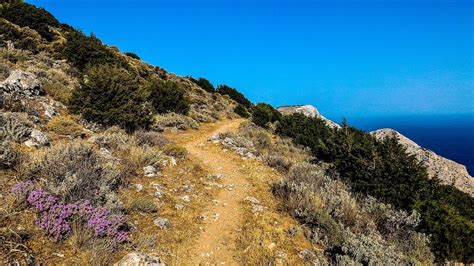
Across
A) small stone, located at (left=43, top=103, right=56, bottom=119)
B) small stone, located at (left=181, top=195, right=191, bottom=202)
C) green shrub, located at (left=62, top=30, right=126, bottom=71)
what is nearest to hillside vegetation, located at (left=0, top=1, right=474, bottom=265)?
small stone, located at (left=181, top=195, right=191, bottom=202)

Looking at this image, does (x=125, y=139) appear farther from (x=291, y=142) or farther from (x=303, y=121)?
(x=303, y=121)

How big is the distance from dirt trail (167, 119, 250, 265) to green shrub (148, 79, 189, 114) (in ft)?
22.0

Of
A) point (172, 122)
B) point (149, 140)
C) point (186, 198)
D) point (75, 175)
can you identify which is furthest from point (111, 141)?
point (172, 122)

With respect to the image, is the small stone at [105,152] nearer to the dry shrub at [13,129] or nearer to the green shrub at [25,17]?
the dry shrub at [13,129]

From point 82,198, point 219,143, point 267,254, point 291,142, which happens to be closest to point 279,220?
point 267,254

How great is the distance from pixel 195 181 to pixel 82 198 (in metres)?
3.72

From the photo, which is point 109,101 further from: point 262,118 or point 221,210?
point 262,118

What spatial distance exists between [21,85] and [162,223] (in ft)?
27.5

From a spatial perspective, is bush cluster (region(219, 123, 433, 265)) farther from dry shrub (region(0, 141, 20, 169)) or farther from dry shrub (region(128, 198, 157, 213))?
dry shrub (region(0, 141, 20, 169))

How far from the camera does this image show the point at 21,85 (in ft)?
35.2

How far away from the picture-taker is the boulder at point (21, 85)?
9970 millimetres

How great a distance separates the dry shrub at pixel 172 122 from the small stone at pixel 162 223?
9.44 m

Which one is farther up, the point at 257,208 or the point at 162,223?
the point at 257,208

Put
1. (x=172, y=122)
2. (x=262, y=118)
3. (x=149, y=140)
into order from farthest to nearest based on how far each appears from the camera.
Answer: (x=262, y=118), (x=172, y=122), (x=149, y=140)
